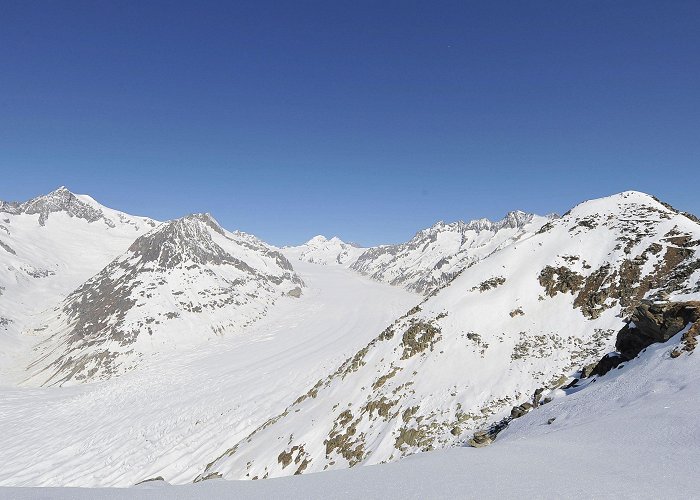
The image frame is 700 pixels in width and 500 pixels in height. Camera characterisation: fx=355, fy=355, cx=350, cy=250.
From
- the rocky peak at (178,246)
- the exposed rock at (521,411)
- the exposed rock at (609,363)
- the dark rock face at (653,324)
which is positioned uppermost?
the rocky peak at (178,246)

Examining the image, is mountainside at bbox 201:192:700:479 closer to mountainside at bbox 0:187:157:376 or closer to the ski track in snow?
the ski track in snow

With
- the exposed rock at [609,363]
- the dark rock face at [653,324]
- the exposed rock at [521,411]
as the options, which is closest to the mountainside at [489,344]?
the exposed rock at [521,411]

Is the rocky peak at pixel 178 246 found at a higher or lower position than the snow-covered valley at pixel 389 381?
higher

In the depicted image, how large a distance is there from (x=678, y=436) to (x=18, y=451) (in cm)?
5480

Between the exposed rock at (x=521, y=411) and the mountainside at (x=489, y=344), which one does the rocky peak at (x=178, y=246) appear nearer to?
the mountainside at (x=489, y=344)

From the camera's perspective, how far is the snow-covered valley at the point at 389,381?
810cm

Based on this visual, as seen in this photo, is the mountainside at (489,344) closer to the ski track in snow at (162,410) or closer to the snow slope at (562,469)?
the ski track in snow at (162,410)

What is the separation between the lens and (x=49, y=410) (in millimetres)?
47625

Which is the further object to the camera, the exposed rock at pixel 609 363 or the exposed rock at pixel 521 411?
the exposed rock at pixel 521 411

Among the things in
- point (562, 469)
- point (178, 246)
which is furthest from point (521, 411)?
point (178, 246)

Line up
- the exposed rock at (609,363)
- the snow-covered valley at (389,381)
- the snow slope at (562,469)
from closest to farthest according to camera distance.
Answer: the snow slope at (562,469) < the snow-covered valley at (389,381) < the exposed rock at (609,363)

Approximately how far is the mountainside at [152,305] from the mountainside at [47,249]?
7.93 m

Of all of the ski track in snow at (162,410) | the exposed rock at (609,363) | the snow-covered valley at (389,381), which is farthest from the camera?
the ski track in snow at (162,410)

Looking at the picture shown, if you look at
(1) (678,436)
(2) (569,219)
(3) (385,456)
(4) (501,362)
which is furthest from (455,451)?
(2) (569,219)
